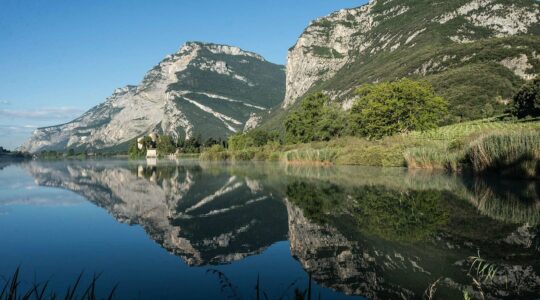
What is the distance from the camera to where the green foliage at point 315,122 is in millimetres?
76500

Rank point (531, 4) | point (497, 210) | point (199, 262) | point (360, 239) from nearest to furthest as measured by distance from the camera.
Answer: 1. point (199, 262)
2. point (360, 239)
3. point (497, 210)
4. point (531, 4)

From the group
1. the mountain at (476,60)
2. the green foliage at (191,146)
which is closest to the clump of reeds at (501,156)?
the mountain at (476,60)

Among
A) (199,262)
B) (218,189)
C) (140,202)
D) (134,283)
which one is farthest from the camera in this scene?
(218,189)

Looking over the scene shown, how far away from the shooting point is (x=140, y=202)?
65.5 feet

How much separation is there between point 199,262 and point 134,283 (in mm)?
1917

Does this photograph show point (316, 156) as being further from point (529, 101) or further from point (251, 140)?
point (251, 140)

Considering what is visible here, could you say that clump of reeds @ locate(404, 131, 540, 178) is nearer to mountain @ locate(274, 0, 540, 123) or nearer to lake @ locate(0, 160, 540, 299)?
lake @ locate(0, 160, 540, 299)

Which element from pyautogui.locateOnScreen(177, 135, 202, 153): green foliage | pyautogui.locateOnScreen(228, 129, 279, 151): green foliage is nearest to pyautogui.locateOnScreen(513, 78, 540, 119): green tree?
pyautogui.locateOnScreen(228, 129, 279, 151): green foliage

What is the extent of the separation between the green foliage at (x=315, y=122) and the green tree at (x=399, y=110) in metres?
8.00

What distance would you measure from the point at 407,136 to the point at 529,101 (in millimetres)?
32648

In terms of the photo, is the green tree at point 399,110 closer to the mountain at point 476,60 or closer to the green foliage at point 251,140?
the mountain at point 476,60

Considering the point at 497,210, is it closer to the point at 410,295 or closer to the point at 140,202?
the point at 410,295

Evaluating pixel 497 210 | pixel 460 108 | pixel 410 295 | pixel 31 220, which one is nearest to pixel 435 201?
pixel 497 210

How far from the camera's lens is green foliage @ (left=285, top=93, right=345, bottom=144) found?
76.5 metres
